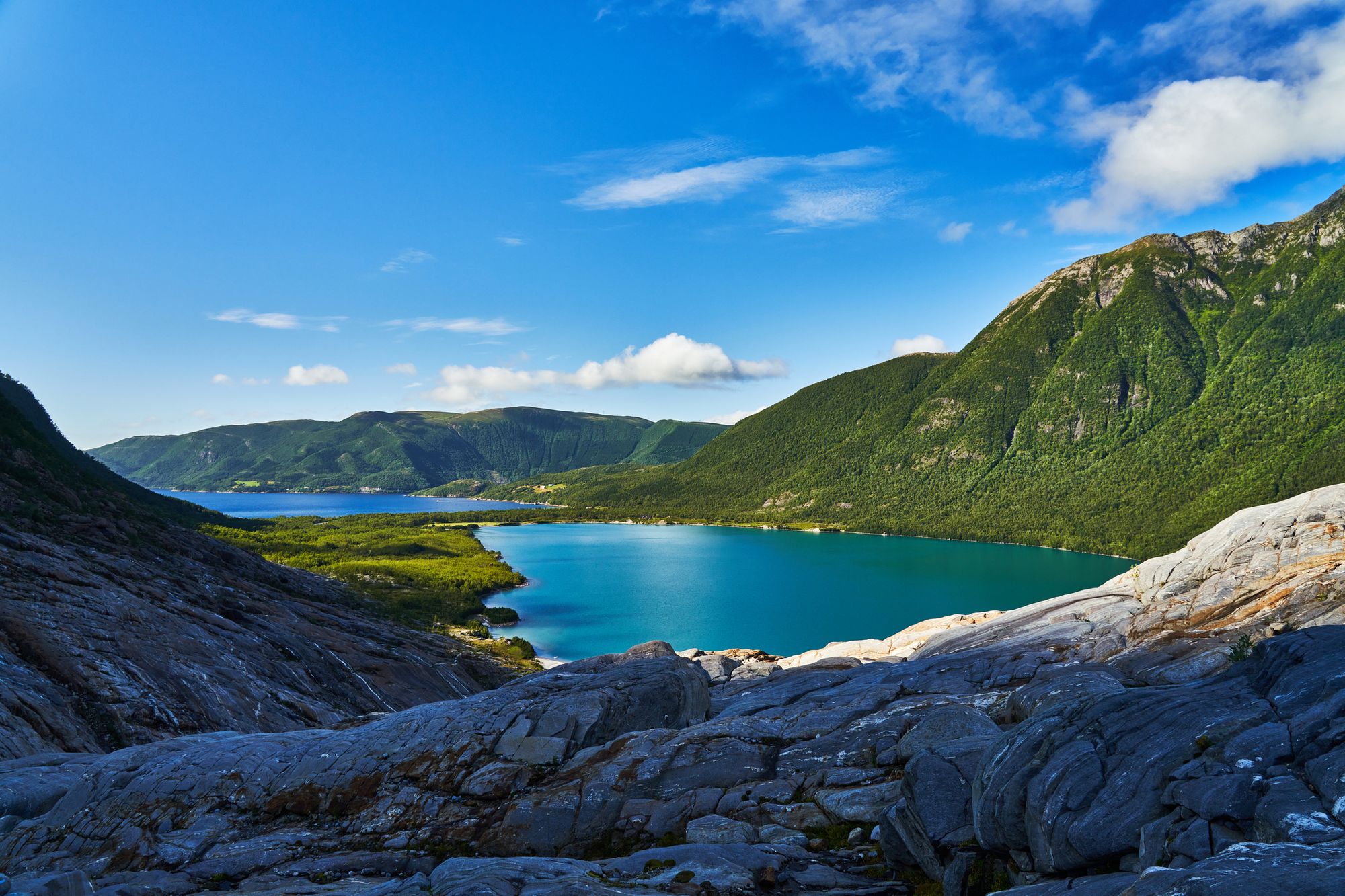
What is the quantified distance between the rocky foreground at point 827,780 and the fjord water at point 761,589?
50248 mm

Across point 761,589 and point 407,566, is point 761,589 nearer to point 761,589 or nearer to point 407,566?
point 761,589

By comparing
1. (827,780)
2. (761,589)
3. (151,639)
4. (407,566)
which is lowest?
(761,589)

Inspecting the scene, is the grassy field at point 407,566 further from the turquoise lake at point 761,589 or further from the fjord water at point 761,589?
the fjord water at point 761,589

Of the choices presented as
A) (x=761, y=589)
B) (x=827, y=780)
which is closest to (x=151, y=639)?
(x=827, y=780)

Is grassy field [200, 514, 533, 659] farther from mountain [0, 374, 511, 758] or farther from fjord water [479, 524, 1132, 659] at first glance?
mountain [0, 374, 511, 758]

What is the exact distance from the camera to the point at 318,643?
40.1 m

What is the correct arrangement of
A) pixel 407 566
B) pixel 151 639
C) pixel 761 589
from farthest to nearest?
pixel 761 589, pixel 407 566, pixel 151 639

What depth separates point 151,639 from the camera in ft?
95.6

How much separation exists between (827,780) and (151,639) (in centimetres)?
2988

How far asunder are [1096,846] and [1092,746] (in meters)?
1.83

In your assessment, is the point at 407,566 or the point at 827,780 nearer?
the point at 827,780

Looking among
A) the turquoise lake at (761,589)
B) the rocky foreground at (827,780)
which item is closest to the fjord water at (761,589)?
the turquoise lake at (761,589)

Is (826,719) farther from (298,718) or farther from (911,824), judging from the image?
(298,718)

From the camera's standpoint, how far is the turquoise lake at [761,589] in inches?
3346
